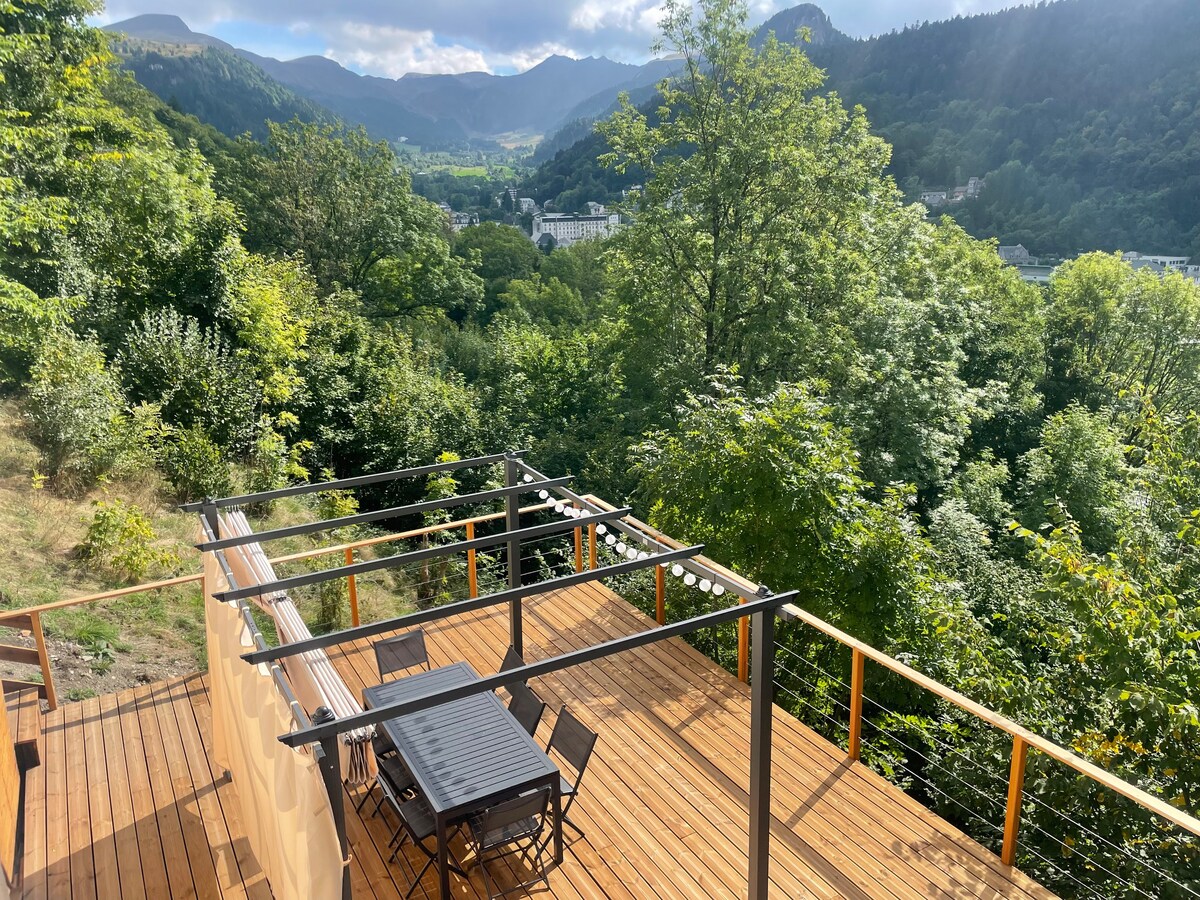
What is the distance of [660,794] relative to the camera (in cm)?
457

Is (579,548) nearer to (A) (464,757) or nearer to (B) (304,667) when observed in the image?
(A) (464,757)

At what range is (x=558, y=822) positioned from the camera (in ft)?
12.6

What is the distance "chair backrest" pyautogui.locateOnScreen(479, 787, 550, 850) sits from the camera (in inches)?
138


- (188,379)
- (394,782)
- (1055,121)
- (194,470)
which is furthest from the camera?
(1055,121)

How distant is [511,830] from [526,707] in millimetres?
797

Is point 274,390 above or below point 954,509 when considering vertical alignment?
above

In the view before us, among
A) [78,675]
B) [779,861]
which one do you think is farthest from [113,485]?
[779,861]

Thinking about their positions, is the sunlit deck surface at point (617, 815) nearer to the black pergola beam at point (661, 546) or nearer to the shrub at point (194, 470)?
the black pergola beam at point (661, 546)

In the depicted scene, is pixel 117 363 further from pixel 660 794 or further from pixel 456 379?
pixel 660 794

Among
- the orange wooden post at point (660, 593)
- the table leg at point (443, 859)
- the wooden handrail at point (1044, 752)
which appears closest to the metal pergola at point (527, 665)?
the wooden handrail at point (1044, 752)

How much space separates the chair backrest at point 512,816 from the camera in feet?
11.5

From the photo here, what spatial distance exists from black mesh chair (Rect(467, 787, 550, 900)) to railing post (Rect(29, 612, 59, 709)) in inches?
134

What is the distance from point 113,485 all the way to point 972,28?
93.4m

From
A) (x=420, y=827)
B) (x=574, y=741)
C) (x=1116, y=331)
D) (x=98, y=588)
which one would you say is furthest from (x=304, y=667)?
(x=1116, y=331)
